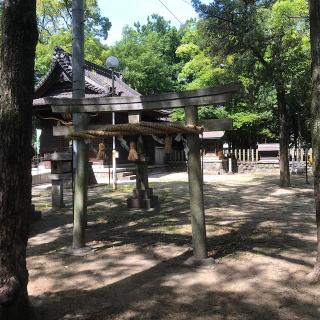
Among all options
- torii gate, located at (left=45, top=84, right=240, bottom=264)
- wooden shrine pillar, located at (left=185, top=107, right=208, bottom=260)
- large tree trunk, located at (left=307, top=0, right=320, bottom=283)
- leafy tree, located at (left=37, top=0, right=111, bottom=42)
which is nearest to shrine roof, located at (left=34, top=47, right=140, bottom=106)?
leafy tree, located at (left=37, top=0, right=111, bottom=42)

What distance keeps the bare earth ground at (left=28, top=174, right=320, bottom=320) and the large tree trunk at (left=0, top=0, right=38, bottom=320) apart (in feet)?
1.97

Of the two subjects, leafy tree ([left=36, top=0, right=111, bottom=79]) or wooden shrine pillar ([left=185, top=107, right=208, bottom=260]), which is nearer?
wooden shrine pillar ([left=185, top=107, right=208, bottom=260])

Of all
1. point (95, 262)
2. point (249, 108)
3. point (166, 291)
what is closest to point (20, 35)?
point (166, 291)

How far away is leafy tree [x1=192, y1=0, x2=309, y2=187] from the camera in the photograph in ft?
42.1

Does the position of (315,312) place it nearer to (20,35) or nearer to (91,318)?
(91,318)

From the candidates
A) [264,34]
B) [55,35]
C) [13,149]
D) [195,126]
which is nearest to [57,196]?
[195,126]

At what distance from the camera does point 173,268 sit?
533cm

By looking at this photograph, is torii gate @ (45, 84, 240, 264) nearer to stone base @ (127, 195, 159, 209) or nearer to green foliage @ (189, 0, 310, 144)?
stone base @ (127, 195, 159, 209)

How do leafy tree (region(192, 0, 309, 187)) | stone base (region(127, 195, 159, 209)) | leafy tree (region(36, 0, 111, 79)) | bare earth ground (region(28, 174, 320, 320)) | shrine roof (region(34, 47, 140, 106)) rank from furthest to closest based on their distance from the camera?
leafy tree (region(36, 0, 111, 79))
shrine roof (region(34, 47, 140, 106))
leafy tree (region(192, 0, 309, 187))
stone base (region(127, 195, 159, 209))
bare earth ground (region(28, 174, 320, 320))

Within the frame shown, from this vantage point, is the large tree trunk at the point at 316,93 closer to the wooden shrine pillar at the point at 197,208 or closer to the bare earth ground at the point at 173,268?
the bare earth ground at the point at 173,268

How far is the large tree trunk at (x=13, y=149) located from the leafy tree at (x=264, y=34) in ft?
33.5

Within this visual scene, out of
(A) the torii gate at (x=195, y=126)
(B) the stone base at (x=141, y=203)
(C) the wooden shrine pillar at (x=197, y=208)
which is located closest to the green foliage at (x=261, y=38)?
(B) the stone base at (x=141, y=203)

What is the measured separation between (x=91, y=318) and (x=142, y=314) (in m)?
0.46

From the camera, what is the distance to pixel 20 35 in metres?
3.58
